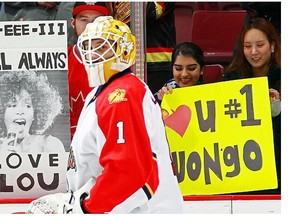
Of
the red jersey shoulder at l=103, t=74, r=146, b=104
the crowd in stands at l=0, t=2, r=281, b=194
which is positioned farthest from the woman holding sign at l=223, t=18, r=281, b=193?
the red jersey shoulder at l=103, t=74, r=146, b=104

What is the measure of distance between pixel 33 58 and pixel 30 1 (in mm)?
465

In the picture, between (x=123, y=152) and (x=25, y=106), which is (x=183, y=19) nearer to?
(x=25, y=106)

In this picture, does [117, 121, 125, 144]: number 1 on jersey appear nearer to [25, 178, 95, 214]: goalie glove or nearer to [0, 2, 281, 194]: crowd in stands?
[25, 178, 95, 214]: goalie glove

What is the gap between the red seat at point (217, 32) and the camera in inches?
217

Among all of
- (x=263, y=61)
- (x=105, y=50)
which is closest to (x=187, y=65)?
(x=263, y=61)

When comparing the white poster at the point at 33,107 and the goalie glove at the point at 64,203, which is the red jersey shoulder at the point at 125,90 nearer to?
the goalie glove at the point at 64,203

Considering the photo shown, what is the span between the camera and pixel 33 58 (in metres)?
4.57

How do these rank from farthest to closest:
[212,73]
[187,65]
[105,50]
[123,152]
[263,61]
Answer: [212,73] → [187,65] → [263,61] → [105,50] → [123,152]

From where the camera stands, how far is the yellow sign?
178 inches

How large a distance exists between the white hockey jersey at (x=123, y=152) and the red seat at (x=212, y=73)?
172cm

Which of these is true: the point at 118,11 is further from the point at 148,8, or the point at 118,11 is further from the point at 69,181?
the point at 69,181

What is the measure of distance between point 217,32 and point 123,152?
2.84m

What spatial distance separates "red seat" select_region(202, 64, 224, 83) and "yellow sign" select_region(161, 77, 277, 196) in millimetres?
284

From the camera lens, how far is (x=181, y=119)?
180 inches
